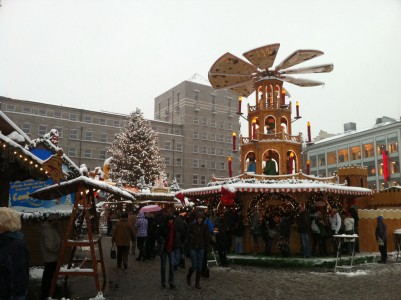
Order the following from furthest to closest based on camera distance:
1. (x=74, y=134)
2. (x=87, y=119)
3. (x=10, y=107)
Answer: (x=87, y=119) → (x=74, y=134) → (x=10, y=107)

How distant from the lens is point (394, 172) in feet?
191

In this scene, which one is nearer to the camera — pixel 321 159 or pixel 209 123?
pixel 321 159

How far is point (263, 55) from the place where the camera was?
19938 mm

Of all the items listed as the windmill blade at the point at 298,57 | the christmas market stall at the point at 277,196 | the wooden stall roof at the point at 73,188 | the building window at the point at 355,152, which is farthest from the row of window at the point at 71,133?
the wooden stall roof at the point at 73,188

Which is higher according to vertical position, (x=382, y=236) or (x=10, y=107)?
(x=10, y=107)

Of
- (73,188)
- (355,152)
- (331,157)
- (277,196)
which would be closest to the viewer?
(73,188)

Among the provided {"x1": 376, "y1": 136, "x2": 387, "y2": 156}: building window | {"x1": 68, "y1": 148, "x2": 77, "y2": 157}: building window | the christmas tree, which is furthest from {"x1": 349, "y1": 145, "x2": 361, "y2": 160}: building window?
{"x1": 68, "y1": 148, "x2": 77, "y2": 157}: building window

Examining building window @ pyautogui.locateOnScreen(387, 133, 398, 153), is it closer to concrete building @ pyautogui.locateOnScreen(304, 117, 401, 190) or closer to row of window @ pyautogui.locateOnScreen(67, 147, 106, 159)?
concrete building @ pyautogui.locateOnScreen(304, 117, 401, 190)

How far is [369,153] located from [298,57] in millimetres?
49233

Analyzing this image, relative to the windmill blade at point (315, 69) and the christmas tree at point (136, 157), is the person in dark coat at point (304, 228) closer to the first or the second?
the windmill blade at point (315, 69)

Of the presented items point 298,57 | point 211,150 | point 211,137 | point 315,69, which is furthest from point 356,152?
point 298,57

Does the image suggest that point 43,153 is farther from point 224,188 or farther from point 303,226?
point 303,226

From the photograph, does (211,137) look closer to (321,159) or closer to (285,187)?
(321,159)

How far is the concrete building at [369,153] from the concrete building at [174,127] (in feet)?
62.0
